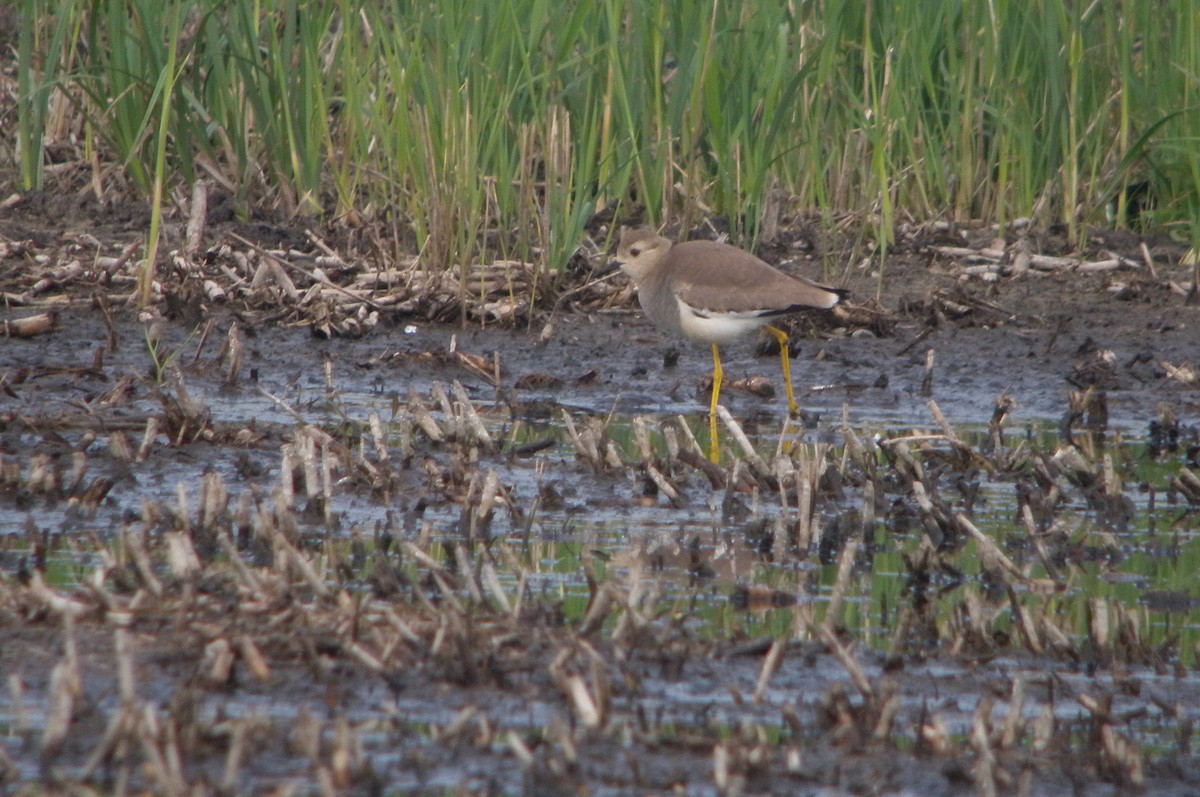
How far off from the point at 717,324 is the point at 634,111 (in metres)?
1.88

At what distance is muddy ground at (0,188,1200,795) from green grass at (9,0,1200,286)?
14.7 inches

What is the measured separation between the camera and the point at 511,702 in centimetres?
352

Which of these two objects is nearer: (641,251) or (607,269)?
(641,251)

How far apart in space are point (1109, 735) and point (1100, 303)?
614 cm

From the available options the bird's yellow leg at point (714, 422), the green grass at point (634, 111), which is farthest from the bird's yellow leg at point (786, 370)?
the green grass at point (634, 111)

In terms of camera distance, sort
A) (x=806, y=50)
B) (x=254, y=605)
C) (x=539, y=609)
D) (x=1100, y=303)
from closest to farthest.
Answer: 1. (x=254, y=605)
2. (x=539, y=609)
3. (x=1100, y=303)
4. (x=806, y=50)

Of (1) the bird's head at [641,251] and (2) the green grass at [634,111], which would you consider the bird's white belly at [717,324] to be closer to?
(1) the bird's head at [641,251]

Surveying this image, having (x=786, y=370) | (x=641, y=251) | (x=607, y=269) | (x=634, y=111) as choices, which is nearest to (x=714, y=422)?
(x=786, y=370)

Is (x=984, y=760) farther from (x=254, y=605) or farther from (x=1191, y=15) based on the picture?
(x=1191, y=15)

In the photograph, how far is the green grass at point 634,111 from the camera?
8484 mm

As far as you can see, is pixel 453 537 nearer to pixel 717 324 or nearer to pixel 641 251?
pixel 717 324

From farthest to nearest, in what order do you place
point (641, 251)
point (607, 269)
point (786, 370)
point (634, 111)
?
point (634, 111) < point (607, 269) < point (641, 251) < point (786, 370)

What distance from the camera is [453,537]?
4965 millimetres

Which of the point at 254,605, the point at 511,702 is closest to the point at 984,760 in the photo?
the point at 511,702
